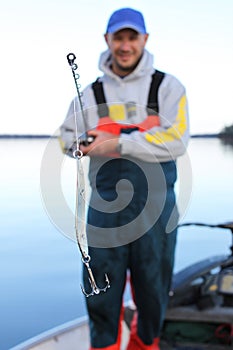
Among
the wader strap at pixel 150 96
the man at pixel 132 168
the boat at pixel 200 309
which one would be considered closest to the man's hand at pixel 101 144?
the man at pixel 132 168

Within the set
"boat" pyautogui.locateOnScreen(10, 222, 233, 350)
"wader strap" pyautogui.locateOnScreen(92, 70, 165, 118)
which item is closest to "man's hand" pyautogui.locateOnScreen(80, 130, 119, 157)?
"wader strap" pyautogui.locateOnScreen(92, 70, 165, 118)

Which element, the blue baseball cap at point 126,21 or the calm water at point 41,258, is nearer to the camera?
the blue baseball cap at point 126,21

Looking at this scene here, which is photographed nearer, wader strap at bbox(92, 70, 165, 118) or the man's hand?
the man's hand

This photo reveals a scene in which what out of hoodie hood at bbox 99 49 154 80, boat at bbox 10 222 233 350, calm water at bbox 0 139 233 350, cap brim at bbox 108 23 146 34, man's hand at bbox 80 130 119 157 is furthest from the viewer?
calm water at bbox 0 139 233 350

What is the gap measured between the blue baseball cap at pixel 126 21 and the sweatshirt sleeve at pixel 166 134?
140 mm

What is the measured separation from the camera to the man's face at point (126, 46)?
1.07m

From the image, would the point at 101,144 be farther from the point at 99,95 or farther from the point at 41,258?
the point at 41,258

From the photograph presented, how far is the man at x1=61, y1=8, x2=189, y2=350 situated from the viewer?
1054 mm

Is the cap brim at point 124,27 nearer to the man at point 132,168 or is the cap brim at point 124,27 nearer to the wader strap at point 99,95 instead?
the man at point 132,168

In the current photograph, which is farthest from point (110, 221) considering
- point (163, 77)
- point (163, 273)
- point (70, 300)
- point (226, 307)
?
point (70, 300)

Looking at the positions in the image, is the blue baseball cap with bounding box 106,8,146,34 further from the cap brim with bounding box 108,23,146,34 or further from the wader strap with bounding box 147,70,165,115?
the wader strap with bounding box 147,70,165,115

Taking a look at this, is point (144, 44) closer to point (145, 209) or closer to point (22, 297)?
point (145, 209)

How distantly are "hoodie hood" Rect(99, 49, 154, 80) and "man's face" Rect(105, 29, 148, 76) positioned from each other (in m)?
0.01

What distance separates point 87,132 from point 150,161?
0.26 m
